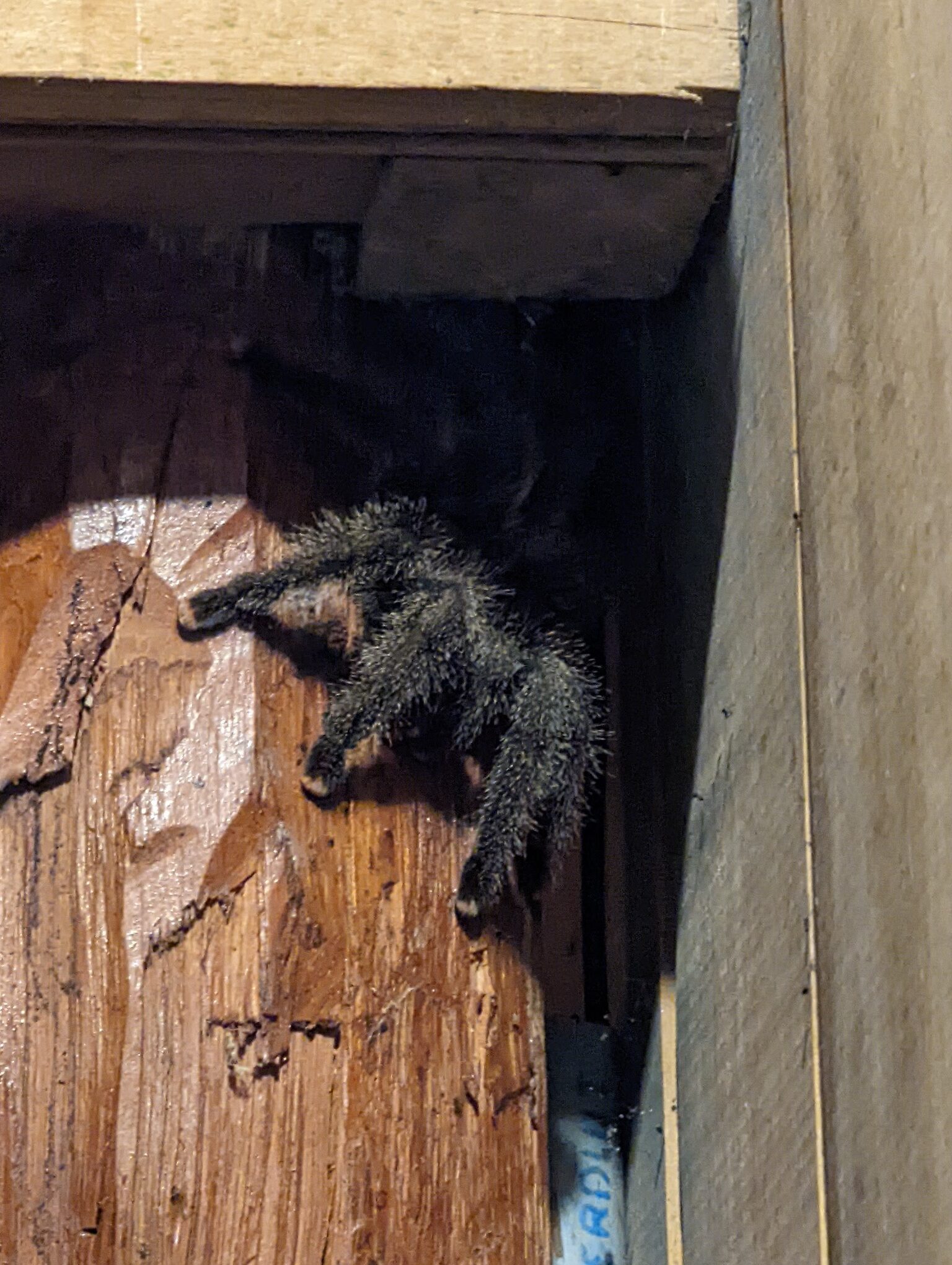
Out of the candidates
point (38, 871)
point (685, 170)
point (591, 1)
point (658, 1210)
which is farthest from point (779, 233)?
point (658, 1210)

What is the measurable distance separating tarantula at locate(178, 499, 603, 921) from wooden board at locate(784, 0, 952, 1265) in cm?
55

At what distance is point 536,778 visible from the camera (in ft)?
6.03

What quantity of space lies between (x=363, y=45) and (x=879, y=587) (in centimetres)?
85

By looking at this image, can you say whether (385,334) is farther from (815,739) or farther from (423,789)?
(815,739)

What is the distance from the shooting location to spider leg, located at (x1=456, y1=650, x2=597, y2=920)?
5.86ft

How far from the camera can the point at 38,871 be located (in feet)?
5.36

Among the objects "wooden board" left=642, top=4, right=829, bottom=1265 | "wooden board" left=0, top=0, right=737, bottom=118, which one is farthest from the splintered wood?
"wooden board" left=0, top=0, right=737, bottom=118

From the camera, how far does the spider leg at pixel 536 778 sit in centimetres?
179

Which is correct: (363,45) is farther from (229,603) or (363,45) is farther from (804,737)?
(804,737)

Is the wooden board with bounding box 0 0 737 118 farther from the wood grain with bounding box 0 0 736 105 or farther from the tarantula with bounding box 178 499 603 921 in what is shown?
the tarantula with bounding box 178 499 603 921

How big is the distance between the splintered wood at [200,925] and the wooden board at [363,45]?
52 cm

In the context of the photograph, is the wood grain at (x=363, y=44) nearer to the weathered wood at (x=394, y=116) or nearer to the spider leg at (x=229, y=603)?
the weathered wood at (x=394, y=116)

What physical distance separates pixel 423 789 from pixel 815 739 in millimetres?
644

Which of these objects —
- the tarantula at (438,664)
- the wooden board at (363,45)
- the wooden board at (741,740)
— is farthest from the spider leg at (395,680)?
the wooden board at (363,45)
